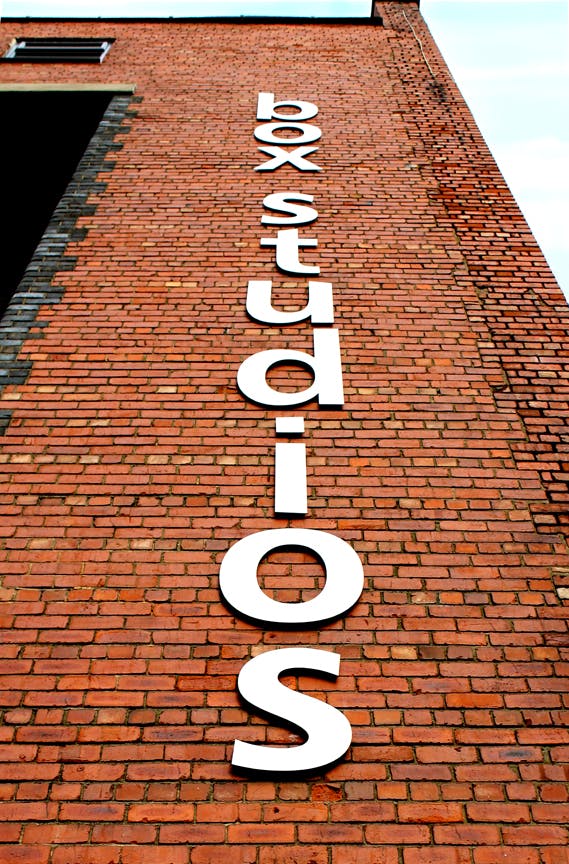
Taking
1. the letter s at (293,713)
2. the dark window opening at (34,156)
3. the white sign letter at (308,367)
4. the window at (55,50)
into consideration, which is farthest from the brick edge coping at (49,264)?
the window at (55,50)

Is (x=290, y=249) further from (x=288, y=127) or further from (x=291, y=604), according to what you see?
(x=291, y=604)

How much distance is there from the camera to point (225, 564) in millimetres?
2916

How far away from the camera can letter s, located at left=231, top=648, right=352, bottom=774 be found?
2367mm

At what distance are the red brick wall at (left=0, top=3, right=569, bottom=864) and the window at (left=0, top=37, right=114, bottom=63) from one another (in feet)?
11.2

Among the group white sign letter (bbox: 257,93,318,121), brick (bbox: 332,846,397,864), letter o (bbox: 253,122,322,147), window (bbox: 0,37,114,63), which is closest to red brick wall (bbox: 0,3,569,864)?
brick (bbox: 332,846,397,864)

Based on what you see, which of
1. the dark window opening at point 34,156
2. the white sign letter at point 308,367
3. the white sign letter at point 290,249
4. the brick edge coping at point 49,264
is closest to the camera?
the white sign letter at point 308,367

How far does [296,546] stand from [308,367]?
1.19m

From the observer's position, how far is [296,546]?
2.98m

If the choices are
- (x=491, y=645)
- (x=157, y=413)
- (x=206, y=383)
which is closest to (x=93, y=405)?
(x=157, y=413)

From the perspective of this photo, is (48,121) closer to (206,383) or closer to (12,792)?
(206,383)

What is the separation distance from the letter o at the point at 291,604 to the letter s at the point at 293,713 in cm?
16

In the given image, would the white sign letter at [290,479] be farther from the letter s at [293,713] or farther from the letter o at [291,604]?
the letter s at [293,713]

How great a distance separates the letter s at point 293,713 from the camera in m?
2.37

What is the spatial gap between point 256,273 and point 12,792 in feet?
10.5
